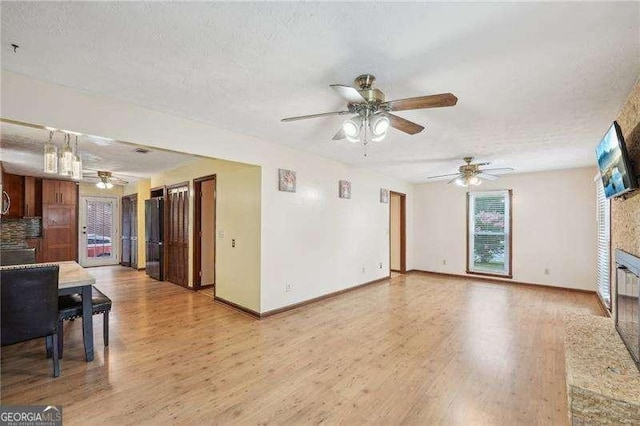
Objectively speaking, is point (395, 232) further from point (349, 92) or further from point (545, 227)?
point (349, 92)

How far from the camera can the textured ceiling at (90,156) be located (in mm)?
3664

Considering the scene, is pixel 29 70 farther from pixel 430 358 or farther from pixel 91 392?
pixel 430 358

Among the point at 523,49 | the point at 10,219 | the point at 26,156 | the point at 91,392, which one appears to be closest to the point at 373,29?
the point at 523,49

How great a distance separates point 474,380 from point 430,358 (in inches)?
17.5

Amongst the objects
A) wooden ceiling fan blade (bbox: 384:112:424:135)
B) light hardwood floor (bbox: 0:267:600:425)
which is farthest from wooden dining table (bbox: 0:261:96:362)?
wooden ceiling fan blade (bbox: 384:112:424:135)

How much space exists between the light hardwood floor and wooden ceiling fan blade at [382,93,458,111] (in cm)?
217

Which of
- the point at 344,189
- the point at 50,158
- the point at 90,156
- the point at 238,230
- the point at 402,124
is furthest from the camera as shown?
the point at 344,189

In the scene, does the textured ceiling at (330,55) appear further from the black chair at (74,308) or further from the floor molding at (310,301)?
the floor molding at (310,301)

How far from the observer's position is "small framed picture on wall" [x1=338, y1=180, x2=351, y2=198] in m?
5.15

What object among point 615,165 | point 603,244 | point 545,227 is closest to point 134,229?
point 615,165

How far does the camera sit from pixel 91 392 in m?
2.20

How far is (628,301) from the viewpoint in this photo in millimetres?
2191

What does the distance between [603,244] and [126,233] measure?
10.7 meters

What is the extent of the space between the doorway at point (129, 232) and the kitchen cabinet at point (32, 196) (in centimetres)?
177
